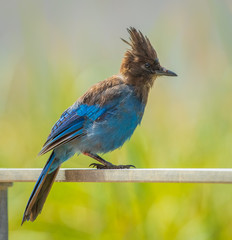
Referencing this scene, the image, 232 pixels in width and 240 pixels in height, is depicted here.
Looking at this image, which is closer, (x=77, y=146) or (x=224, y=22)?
(x=77, y=146)

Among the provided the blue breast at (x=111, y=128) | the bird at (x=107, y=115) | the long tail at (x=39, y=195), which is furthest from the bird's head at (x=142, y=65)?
the long tail at (x=39, y=195)

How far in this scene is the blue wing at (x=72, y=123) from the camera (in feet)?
7.93

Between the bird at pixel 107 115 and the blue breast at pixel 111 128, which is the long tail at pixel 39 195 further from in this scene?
the blue breast at pixel 111 128

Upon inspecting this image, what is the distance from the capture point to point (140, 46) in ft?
8.79

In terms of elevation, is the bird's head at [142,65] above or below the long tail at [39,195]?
above

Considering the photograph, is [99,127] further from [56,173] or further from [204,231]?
[204,231]

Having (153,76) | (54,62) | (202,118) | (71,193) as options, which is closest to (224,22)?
(202,118)

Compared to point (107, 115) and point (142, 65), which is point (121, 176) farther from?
point (142, 65)

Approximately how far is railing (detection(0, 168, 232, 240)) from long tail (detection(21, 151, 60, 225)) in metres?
0.04

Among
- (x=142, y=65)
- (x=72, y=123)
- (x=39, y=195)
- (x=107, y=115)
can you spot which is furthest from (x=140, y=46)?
(x=39, y=195)

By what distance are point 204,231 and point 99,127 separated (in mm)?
926

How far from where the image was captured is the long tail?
225 cm

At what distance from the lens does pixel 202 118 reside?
3.39m

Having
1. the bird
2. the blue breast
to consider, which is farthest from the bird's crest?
the blue breast
